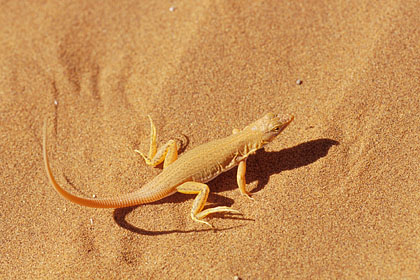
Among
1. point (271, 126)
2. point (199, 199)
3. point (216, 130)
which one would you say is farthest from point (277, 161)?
point (199, 199)

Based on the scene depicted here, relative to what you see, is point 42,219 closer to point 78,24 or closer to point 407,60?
point 78,24

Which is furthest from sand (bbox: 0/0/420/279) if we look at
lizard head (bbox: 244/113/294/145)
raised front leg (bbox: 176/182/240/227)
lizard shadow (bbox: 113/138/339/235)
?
lizard head (bbox: 244/113/294/145)

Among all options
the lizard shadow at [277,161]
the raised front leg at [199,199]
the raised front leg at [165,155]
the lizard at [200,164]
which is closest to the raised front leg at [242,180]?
the lizard at [200,164]

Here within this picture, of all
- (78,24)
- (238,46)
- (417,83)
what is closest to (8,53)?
(78,24)

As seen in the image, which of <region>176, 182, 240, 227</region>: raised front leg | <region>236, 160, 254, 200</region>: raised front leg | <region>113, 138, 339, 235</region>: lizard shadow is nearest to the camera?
<region>176, 182, 240, 227</region>: raised front leg

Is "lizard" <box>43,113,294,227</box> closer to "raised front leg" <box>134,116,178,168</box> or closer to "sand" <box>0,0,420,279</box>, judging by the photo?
"raised front leg" <box>134,116,178,168</box>

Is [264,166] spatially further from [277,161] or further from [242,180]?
[242,180]
